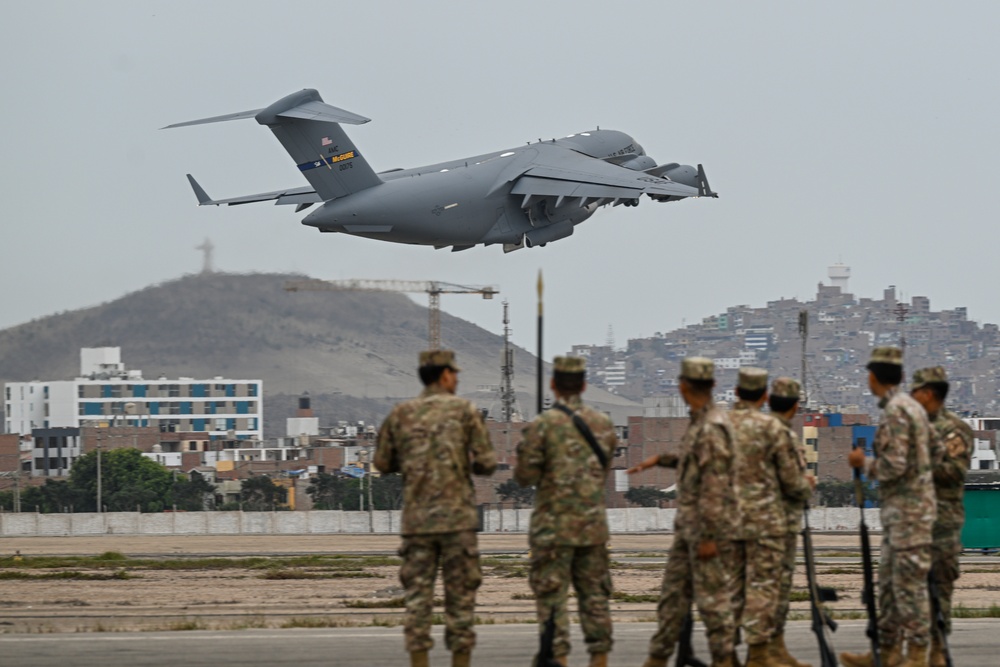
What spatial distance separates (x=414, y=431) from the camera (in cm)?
1327

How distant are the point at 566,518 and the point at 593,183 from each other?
133 feet

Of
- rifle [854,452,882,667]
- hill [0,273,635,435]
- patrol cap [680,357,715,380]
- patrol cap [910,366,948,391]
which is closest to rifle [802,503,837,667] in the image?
rifle [854,452,882,667]

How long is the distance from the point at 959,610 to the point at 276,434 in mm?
168008

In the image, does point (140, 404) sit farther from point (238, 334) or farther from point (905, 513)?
point (905, 513)

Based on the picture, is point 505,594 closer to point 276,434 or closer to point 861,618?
point 861,618

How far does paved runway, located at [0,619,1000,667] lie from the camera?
1497 centimetres

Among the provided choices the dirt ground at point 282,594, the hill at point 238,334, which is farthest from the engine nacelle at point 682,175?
the hill at point 238,334

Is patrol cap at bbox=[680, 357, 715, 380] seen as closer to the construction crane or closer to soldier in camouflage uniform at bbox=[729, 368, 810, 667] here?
soldier in camouflage uniform at bbox=[729, 368, 810, 667]

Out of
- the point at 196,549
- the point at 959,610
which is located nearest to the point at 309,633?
the point at 959,610

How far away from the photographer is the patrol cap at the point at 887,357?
13.6m

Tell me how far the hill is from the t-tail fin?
178ft

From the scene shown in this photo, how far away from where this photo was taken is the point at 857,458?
517 inches

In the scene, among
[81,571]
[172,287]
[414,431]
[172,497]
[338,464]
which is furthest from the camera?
[338,464]

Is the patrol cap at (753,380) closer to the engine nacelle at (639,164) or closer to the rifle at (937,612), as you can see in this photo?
the rifle at (937,612)
